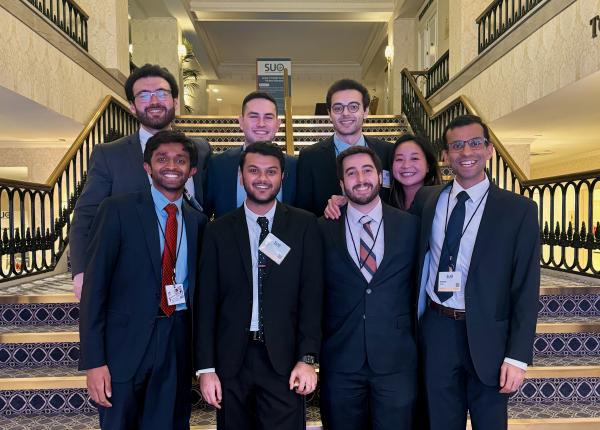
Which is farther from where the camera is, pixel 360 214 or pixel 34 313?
pixel 34 313

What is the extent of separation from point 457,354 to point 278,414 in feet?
2.52

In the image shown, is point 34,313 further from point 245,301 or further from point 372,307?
point 372,307

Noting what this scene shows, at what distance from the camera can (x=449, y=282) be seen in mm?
2027

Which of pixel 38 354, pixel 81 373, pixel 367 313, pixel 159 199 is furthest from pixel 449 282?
pixel 38 354

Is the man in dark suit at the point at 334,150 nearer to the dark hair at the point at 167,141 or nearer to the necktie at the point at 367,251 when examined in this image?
the necktie at the point at 367,251

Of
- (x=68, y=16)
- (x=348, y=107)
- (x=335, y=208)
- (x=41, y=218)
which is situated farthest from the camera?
(x=68, y=16)

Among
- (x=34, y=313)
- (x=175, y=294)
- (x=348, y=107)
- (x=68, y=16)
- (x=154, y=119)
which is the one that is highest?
(x=68, y=16)

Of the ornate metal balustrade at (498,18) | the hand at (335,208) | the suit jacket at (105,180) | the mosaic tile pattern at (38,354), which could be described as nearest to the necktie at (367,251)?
the hand at (335,208)

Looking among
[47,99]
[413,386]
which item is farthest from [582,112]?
[47,99]

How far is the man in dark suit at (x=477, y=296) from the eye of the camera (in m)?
1.99

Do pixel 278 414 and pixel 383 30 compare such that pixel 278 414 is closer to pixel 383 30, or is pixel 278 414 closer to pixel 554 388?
pixel 554 388

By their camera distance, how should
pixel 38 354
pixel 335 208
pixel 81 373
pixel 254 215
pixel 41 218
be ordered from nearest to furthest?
pixel 254 215 → pixel 335 208 → pixel 81 373 → pixel 38 354 → pixel 41 218

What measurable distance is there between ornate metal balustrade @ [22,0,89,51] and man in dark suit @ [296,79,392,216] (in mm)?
4464

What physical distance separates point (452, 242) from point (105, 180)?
1.57 meters
